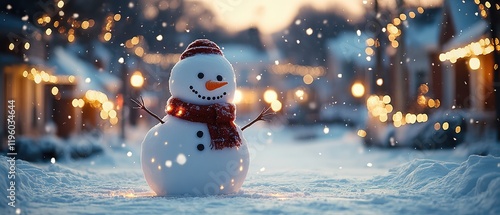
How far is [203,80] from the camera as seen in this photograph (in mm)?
10531

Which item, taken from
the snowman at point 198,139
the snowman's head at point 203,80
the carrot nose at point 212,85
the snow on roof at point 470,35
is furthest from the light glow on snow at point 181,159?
the snow on roof at point 470,35

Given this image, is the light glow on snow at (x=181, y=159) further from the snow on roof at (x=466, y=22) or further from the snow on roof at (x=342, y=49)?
the snow on roof at (x=342, y=49)

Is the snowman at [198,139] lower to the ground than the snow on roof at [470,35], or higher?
lower

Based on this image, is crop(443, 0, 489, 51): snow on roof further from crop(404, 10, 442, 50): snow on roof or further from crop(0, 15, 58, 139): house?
crop(0, 15, 58, 139): house

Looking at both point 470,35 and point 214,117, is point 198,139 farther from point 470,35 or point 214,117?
point 470,35

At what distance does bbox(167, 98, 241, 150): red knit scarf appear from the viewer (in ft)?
34.1

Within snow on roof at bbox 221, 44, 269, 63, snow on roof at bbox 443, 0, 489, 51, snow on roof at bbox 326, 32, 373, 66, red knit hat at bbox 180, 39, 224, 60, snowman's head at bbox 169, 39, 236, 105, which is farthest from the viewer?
snow on roof at bbox 221, 44, 269, 63

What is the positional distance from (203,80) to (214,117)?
532 millimetres

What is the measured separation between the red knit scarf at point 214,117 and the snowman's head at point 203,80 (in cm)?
13

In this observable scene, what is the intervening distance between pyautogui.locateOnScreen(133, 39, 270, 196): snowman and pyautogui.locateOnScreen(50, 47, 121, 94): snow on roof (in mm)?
17040

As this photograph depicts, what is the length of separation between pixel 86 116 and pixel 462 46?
698 inches

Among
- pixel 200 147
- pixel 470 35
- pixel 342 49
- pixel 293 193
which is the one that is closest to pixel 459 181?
pixel 293 193

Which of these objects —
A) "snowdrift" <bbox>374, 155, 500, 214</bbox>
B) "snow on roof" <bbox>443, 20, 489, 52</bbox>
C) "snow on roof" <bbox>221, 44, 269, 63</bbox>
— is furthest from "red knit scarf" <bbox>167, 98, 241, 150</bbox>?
"snow on roof" <bbox>221, 44, 269, 63</bbox>

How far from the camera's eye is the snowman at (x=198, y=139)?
1027 cm
